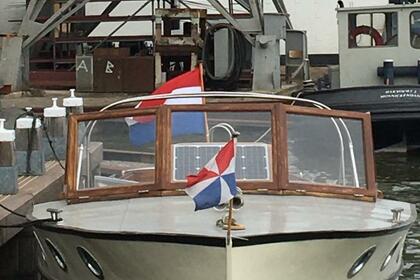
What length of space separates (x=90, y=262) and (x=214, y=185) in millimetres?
1171

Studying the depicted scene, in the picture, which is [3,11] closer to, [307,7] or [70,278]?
[307,7]

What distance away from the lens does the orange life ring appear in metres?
19.3

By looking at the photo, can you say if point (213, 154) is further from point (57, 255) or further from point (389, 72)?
point (389, 72)

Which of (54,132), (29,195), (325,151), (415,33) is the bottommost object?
(29,195)

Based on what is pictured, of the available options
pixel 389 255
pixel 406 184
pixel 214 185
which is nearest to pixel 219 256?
pixel 214 185

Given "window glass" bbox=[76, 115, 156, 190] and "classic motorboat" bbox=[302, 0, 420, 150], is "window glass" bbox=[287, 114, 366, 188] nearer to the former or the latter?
"window glass" bbox=[76, 115, 156, 190]

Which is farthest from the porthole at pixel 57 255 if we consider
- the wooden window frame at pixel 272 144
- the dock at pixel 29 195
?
the wooden window frame at pixel 272 144

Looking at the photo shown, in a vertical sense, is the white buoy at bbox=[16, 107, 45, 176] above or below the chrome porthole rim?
above

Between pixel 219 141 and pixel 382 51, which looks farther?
pixel 382 51

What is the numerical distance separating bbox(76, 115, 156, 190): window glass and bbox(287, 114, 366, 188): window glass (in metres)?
1.01

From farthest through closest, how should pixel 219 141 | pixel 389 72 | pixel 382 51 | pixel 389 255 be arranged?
pixel 382 51 < pixel 389 72 < pixel 219 141 < pixel 389 255

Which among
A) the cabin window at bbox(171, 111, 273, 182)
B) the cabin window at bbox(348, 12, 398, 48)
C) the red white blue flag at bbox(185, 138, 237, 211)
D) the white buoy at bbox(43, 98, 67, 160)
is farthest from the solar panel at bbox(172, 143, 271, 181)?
Answer: the cabin window at bbox(348, 12, 398, 48)

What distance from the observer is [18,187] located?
898cm

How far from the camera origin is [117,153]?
25.1ft
